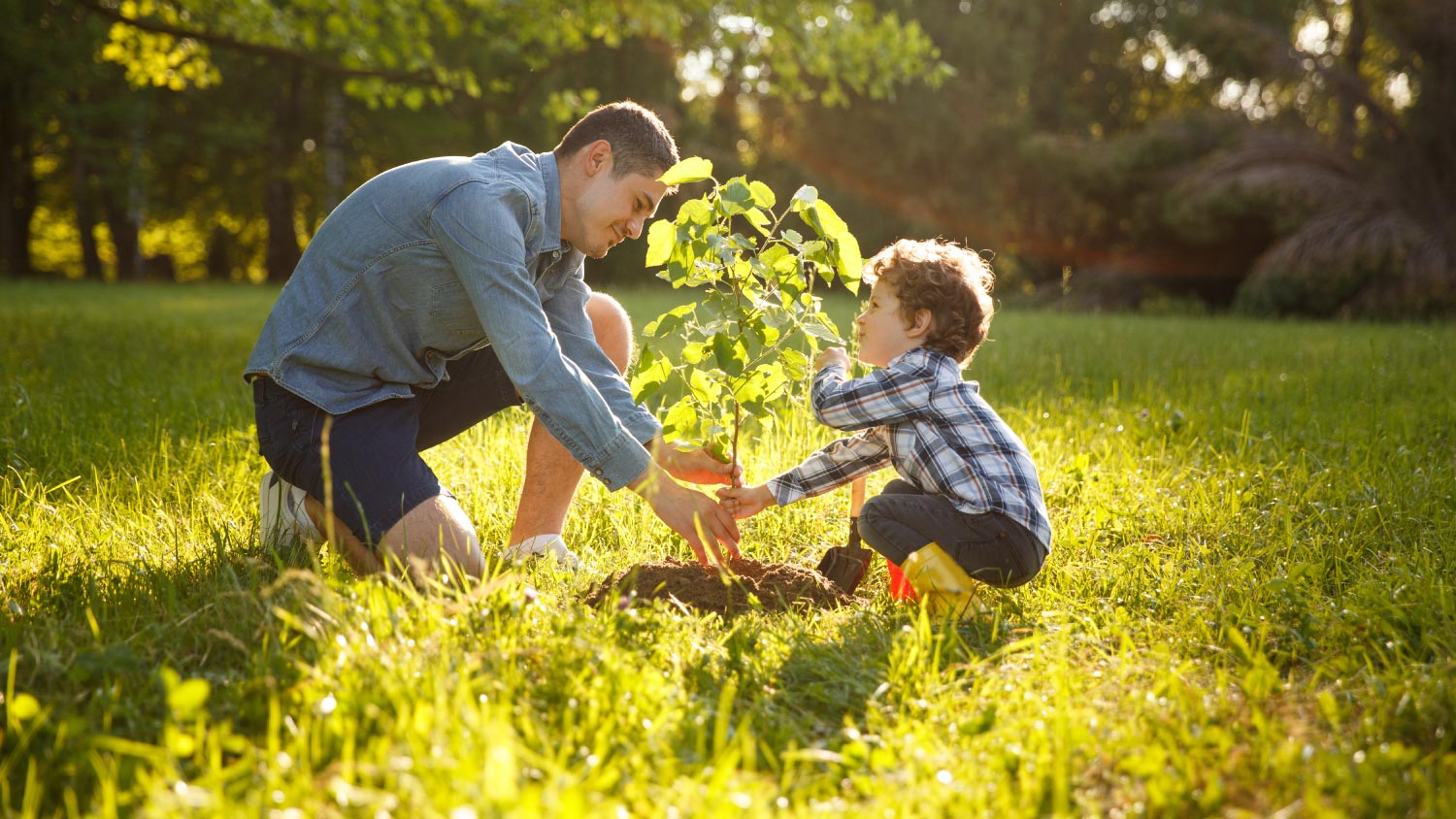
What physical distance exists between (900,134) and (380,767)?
19707 mm

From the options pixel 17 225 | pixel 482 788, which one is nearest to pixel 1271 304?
pixel 482 788

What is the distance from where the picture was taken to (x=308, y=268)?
2.93 m

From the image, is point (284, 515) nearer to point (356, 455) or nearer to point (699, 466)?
point (356, 455)

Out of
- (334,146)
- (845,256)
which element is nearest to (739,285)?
(845,256)

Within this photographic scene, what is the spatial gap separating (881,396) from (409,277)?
139 centimetres

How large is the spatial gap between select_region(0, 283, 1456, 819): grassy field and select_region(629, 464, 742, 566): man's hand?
0.21 metres

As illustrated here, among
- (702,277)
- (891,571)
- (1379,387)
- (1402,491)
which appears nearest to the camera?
(702,277)

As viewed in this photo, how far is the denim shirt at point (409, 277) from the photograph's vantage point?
265 cm

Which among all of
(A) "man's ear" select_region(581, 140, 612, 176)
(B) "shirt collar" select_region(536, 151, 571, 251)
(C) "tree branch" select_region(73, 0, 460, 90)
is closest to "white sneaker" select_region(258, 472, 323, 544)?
(B) "shirt collar" select_region(536, 151, 571, 251)

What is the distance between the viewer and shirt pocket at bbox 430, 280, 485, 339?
2.85 metres

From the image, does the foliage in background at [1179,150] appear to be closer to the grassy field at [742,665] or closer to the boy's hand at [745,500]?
the grassy field at [742,665]

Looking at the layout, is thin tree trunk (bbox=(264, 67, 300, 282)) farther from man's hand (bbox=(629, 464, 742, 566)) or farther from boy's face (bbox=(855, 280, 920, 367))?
man's hand (bbox=(629, 464, 742, 566))

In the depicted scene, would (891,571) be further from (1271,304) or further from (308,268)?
(1271,304)

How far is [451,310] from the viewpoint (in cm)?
287
